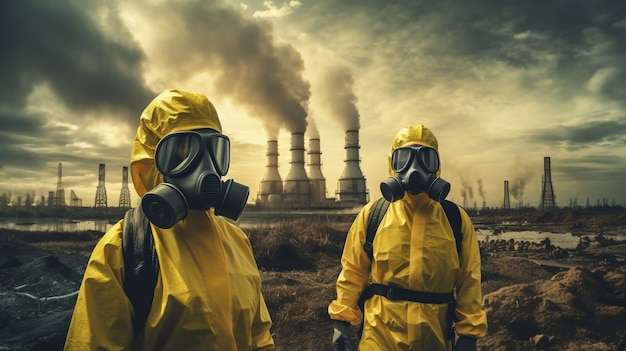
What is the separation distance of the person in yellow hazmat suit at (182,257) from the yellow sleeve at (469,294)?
1601 millimetres

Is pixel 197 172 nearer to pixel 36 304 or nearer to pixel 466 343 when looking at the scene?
pixel 466 343

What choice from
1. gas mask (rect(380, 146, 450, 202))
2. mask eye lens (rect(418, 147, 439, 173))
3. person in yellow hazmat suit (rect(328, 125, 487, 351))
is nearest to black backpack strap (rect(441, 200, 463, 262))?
person in yellow hazmat suit (rect(328, 125, 487, 351))

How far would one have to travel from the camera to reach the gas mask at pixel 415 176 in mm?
3036

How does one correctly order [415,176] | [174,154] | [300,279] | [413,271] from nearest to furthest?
[174,154] < [413,271] < [415,176] < [300,279]

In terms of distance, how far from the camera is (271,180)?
39.3 metres

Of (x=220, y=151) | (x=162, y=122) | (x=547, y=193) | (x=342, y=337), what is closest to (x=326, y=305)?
(x=342, y=337)

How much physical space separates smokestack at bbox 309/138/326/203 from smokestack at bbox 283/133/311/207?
131cm

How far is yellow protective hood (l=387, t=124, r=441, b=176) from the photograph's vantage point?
3.20m

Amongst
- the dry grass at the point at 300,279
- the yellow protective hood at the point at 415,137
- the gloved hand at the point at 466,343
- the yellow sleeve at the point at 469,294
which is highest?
the yellow protective hood at the point at 415,137

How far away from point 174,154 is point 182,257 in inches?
16.4

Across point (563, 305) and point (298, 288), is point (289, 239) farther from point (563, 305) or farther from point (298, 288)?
point (563, 305)

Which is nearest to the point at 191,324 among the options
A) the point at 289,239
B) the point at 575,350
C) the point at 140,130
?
the point at 140,130

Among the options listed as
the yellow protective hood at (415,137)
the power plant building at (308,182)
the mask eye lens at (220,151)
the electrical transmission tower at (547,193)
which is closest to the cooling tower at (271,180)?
the power plant building at (308,182)

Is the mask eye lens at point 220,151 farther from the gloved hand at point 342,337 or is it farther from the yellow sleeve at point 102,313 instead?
the gloved hand at point 342,337
